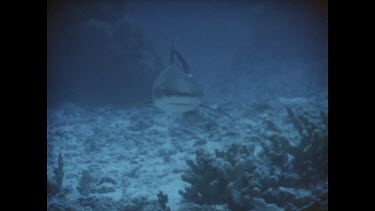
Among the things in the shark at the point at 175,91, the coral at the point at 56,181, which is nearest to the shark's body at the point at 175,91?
the shark at the point at 175,91

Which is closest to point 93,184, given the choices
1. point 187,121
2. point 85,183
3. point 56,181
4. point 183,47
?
point 85,183

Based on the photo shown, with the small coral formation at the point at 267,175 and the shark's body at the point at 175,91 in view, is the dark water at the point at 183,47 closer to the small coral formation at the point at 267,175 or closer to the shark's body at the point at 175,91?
the shark's body at the point at 175,91

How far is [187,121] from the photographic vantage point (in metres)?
4.15

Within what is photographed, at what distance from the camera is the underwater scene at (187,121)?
9.09 ft

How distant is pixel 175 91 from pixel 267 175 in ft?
4.32

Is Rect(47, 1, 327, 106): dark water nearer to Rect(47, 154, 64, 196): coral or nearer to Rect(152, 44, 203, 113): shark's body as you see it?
Rect(152, 44, 203, 113): shark's body

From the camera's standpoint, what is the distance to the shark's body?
3.23 metres

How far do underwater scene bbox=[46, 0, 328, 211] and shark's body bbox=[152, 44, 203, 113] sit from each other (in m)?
0.01

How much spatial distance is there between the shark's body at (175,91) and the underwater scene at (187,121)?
1cm

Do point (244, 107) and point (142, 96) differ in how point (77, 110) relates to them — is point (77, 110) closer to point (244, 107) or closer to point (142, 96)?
point (142, 96)

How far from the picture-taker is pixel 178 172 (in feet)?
10.3

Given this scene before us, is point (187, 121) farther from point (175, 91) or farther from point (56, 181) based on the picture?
point (56, 181)
